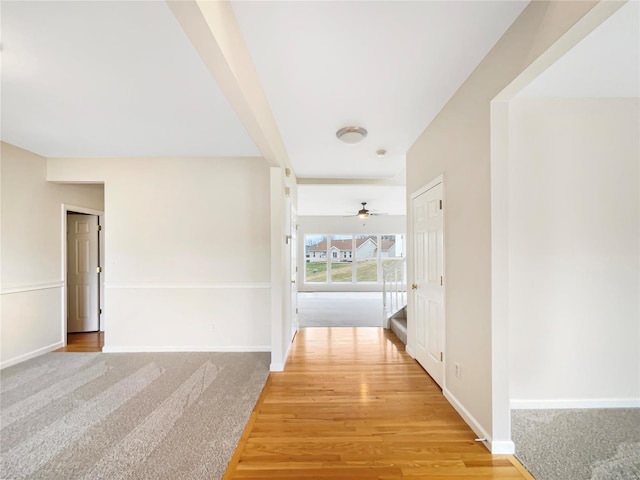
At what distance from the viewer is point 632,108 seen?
225cm

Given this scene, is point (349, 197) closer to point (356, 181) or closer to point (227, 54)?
point (356, 181)

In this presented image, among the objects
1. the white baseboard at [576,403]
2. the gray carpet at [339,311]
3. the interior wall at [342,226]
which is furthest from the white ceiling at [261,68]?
the interior wall at [342,226]

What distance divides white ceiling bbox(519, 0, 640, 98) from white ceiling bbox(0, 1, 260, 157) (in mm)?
2408

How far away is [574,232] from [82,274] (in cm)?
663

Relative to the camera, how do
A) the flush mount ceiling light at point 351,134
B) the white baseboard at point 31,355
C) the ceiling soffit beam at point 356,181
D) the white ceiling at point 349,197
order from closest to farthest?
the flush mount ceiling light at point 351,134
the white baseboard at point 31,355
the ceiling soffit beam at point 356,181
the white ceiling at point 349,197

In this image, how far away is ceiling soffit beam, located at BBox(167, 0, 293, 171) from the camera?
3.69ft

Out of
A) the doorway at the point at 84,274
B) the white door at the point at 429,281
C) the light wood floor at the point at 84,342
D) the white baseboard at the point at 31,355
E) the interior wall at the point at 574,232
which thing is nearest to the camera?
the interior wall at the point at 574,232

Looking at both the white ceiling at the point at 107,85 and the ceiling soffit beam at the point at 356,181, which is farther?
the ceiling soffit beam at the point at 356,181

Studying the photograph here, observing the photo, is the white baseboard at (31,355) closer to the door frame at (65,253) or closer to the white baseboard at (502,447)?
the door frame at (65,253)

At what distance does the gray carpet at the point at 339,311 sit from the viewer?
5.22 m

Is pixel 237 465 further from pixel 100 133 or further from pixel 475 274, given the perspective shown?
pixel 100 133

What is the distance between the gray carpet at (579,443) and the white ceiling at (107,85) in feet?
11.2

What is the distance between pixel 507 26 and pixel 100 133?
3.79 metres

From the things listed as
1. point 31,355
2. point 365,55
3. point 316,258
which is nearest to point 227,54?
point 365,55
